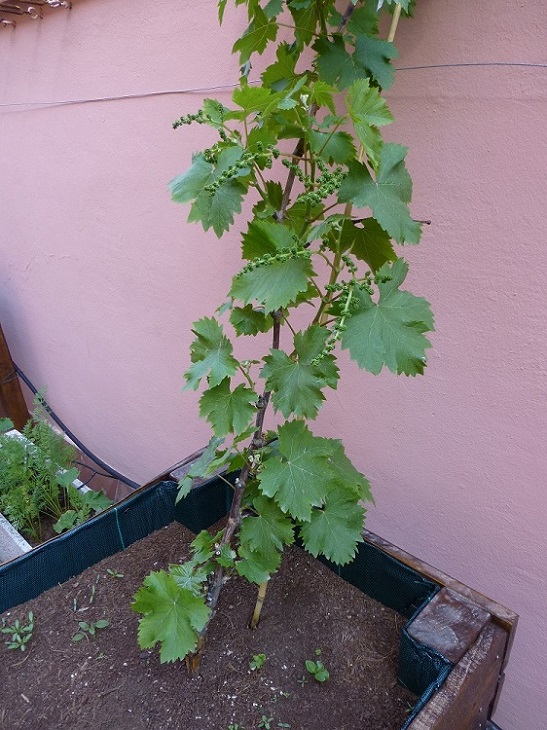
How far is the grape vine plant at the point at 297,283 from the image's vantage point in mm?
867

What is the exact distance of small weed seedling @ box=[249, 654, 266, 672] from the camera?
1.25m

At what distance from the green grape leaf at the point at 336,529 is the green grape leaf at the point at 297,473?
119mm

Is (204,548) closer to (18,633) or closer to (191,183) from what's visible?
(18,633)

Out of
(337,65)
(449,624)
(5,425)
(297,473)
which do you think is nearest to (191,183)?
(337,65)

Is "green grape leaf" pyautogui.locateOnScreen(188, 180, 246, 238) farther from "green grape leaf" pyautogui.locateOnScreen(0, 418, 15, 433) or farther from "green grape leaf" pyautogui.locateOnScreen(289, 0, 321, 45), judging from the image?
"green grape leaf" pyautogui.locateOnScreen(0, 418, 15, 433)

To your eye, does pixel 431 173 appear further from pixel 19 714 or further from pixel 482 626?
pixel 19 714

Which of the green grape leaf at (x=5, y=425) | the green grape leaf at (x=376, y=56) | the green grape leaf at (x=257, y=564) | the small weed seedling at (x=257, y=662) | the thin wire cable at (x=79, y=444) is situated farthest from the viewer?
the thin wire cable at (x=79, y=444)

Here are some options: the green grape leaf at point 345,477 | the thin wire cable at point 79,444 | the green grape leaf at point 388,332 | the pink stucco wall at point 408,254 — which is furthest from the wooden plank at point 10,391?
the green grape leaf at point 388,332

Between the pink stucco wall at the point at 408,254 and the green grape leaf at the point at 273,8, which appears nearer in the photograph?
the green grape leaf at the point at 273,8

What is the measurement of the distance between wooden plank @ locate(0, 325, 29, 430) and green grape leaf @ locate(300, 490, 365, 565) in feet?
7.67

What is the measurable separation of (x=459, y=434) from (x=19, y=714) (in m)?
1.23

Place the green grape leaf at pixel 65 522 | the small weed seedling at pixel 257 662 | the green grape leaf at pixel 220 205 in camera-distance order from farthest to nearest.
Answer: the green grape leaf at pixel 65 522
the small weed seedling at pixel 257 662
the green grape leaf at pixel 220 205

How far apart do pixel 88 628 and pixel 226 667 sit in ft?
1.26

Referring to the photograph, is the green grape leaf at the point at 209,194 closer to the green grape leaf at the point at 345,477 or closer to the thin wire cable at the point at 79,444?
the green grape leaf at the point at 345,477
